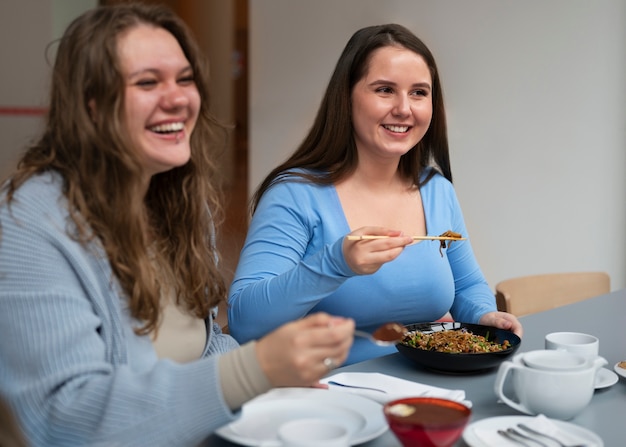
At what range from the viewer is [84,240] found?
1185 mm

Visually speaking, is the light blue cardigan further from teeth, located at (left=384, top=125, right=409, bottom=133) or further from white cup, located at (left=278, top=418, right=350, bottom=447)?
teeth, located at (left=384, top=125, right=409, bottom=133)

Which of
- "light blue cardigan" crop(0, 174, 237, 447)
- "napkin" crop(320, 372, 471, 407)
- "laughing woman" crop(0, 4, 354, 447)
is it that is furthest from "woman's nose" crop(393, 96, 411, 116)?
"light blue cardigan" crop(0, 174, 237, 447)

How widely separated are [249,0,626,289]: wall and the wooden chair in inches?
48.5

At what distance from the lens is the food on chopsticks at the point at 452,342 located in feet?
5.15

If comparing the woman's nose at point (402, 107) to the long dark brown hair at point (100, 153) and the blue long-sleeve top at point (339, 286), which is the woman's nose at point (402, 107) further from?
the long dark brown hair at point (100, 153)

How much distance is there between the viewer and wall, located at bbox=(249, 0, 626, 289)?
12.5ft

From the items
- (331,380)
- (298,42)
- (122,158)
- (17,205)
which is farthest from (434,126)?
(298,42)

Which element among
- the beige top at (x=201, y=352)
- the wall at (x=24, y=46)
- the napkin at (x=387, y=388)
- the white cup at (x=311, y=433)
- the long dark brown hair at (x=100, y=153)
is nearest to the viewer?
the white cup at (x=311, y=433)

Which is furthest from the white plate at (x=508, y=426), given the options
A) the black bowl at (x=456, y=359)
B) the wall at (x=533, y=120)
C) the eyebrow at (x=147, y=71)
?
the wall at (x=533, y=120)

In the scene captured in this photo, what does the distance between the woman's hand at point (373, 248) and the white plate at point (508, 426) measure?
431 mm

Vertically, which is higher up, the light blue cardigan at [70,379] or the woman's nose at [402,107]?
the woman's nose at [402,107]

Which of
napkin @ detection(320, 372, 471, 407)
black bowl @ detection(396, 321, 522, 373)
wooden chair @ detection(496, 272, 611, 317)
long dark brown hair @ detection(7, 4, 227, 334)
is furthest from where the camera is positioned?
wooden chair @ detection(496, 272, 611, 317)

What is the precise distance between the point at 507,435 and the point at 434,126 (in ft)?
4.11

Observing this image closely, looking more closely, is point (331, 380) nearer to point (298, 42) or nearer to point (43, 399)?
point (43, 399)
